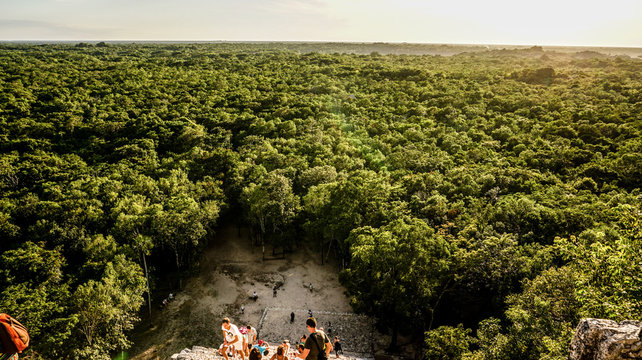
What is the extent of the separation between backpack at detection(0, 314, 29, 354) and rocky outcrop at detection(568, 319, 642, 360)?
513 inches

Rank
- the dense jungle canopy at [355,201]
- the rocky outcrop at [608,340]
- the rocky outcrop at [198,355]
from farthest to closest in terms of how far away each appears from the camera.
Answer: the dense jungle canopy at [355,201], the rocky outcrop at [198,355], the rocky outcrop at [608,340]

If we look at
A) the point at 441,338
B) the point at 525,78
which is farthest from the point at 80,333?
Result: the point at 525,78

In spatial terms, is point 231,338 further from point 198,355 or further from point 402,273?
point 402,273

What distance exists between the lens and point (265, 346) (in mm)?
15781

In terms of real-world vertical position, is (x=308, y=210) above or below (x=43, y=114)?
below

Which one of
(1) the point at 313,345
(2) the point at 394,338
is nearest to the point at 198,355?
(1) the point at 313,345

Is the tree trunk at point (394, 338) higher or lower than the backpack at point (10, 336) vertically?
lower

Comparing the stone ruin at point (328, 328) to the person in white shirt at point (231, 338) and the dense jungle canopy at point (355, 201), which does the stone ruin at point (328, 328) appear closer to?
the dense jungle canopy at point (355, 201)

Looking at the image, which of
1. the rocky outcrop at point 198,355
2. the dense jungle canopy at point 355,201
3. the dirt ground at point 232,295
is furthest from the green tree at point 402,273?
the rocky outcrop at point 198,355

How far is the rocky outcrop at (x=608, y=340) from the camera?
689 cm

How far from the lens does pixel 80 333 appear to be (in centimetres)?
2105

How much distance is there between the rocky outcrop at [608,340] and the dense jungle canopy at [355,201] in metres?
1.91

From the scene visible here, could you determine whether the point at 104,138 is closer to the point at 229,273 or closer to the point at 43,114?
the point at 43,114

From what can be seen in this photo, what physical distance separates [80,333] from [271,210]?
57.3 ft
